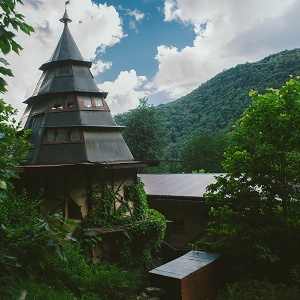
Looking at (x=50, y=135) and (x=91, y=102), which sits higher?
(x=91, y=102)

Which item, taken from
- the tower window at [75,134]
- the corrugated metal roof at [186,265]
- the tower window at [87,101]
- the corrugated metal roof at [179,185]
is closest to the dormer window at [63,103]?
the tower window at [87,101]

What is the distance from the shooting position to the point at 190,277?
712 centimetres

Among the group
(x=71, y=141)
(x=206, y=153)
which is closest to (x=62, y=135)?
(x=71, y=141)

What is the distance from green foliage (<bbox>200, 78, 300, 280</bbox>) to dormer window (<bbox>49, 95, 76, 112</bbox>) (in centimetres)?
948

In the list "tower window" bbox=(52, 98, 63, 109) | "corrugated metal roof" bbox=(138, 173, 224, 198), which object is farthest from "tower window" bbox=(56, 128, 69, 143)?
"corrugated metal roof" bbox=(138, 173, 224, 198)

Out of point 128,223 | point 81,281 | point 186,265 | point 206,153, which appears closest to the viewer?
point 186,265

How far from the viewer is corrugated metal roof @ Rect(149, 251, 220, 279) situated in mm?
7117

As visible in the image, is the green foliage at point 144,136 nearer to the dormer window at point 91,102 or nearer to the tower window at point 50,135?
the dormer window at point 91,102

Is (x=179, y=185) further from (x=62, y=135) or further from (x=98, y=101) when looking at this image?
(x=62, y=135)

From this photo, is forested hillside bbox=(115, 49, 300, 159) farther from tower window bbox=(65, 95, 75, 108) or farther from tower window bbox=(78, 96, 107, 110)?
tower window bbox=(65, 95, 75, 108)

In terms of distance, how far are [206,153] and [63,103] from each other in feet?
102

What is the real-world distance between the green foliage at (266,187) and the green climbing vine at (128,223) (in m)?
6.13

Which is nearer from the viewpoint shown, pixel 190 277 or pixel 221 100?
pixel 190 277

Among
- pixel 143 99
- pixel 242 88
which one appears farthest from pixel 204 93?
pixel 143 99
